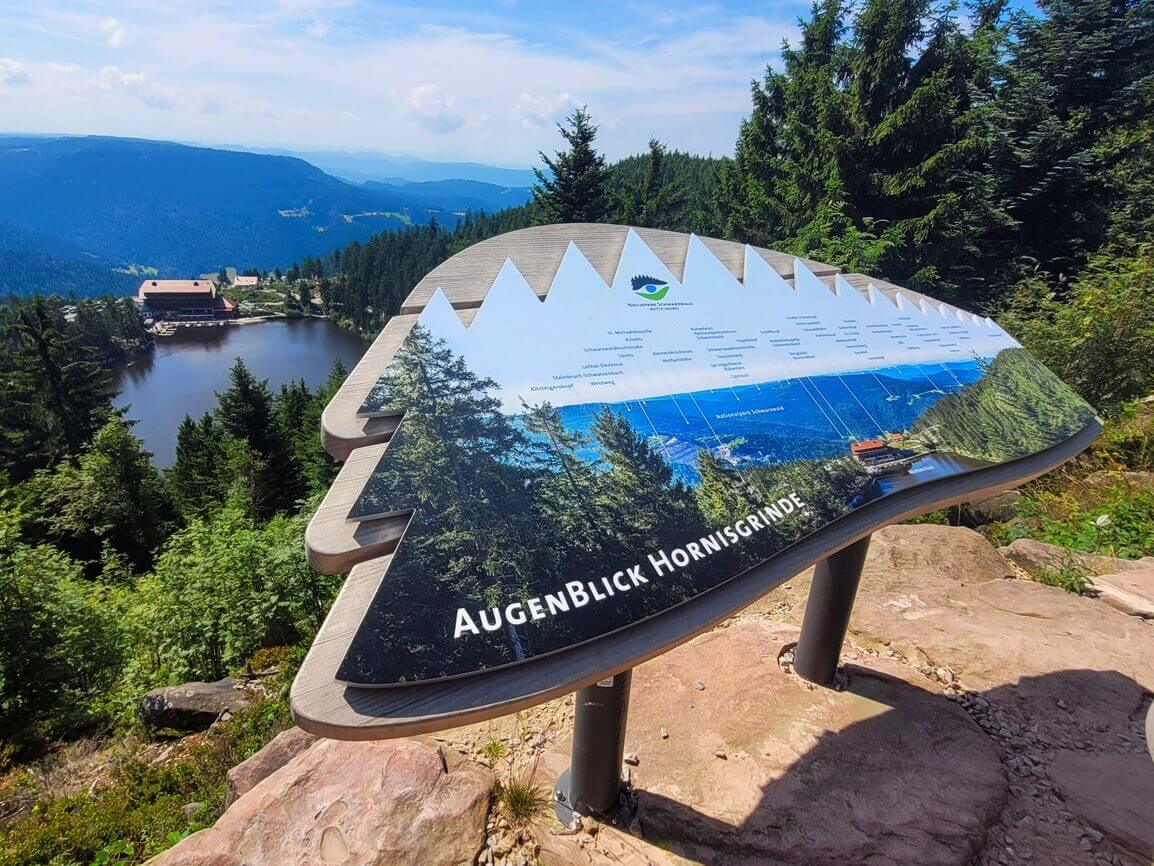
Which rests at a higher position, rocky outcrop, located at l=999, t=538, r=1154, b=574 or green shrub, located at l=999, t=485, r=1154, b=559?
green shrub, located at l=999, t=485, r=1154, b=559

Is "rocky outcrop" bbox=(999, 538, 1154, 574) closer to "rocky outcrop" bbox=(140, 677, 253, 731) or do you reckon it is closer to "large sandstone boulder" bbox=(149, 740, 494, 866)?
"large sandstone boulder" bbox=(149, 740, 494, 866)

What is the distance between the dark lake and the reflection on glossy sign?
5244 cm

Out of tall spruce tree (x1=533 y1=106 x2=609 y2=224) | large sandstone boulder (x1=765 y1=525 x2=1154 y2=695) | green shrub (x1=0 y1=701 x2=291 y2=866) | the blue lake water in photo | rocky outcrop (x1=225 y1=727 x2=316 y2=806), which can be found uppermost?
tall spruce tree (x1=533 y1=106 x2=609 y2=224)

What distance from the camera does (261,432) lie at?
29.1 meters

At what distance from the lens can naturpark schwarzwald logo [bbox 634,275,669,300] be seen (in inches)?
126

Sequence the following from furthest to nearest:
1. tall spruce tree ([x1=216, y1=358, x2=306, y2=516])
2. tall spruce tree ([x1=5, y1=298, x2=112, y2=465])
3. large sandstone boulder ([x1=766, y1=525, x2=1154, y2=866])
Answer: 1. tall spruce tree ([x1=5, y1=298, x2=112, y2=465])
2. tall spruce tree ([x1=216, y1=358, x2=306, y2=516])
3. large sandstone boulder ([x1=766, y1=525, x2=1154, y2=866])

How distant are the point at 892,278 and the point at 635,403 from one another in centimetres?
1785

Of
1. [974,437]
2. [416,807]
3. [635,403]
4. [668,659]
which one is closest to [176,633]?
[416,807]

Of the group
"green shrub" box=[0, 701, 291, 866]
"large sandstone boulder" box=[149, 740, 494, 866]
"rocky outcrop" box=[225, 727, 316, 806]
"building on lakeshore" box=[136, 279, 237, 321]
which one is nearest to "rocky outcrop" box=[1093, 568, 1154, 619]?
"large sandstone boulder" box=[149, 740, 494, 866]

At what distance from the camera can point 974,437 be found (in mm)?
3209

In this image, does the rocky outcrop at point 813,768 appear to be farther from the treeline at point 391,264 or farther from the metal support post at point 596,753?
the treeline at point 391,264

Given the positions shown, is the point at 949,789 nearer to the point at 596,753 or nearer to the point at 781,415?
the point at 596,753

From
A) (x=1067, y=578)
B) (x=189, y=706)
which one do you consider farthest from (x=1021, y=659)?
(x=189, y=706)

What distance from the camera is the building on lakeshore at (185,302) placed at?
98562mm
